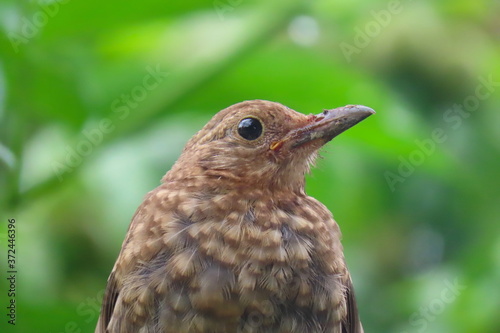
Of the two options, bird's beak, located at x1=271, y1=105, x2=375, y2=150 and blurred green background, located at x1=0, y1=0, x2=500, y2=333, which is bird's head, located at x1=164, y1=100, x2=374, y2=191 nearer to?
bird's beak, located at x1=271, y1=105, x2=375, y2=150

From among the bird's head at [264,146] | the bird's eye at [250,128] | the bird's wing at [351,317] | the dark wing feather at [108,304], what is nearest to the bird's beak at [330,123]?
the bird's head at [264,146]

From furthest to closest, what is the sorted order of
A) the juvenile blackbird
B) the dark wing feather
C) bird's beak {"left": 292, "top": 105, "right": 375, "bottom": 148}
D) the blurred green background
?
the blurred green background, the dark wing feather, bird's beak {"left": 292, "top": 105, "right": 375, "bottom": 148}, the juvenile blackbird

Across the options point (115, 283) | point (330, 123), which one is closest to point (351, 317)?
point (330, 123)

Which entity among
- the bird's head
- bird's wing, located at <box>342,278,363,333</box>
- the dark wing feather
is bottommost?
bird's wing, located at <box>342,278,363,333</box>

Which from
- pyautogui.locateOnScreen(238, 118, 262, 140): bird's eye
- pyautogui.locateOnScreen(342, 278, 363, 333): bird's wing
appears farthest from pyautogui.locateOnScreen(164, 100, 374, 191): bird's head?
pyautogui.locateOnScreen(342, 278, 363, 333): bird's wing

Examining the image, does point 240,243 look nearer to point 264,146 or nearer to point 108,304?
point 264,146

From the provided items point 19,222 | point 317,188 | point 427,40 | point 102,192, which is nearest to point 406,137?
point 317,188

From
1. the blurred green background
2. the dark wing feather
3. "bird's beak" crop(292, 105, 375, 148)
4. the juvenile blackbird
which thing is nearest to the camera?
the juvenile blackbird
